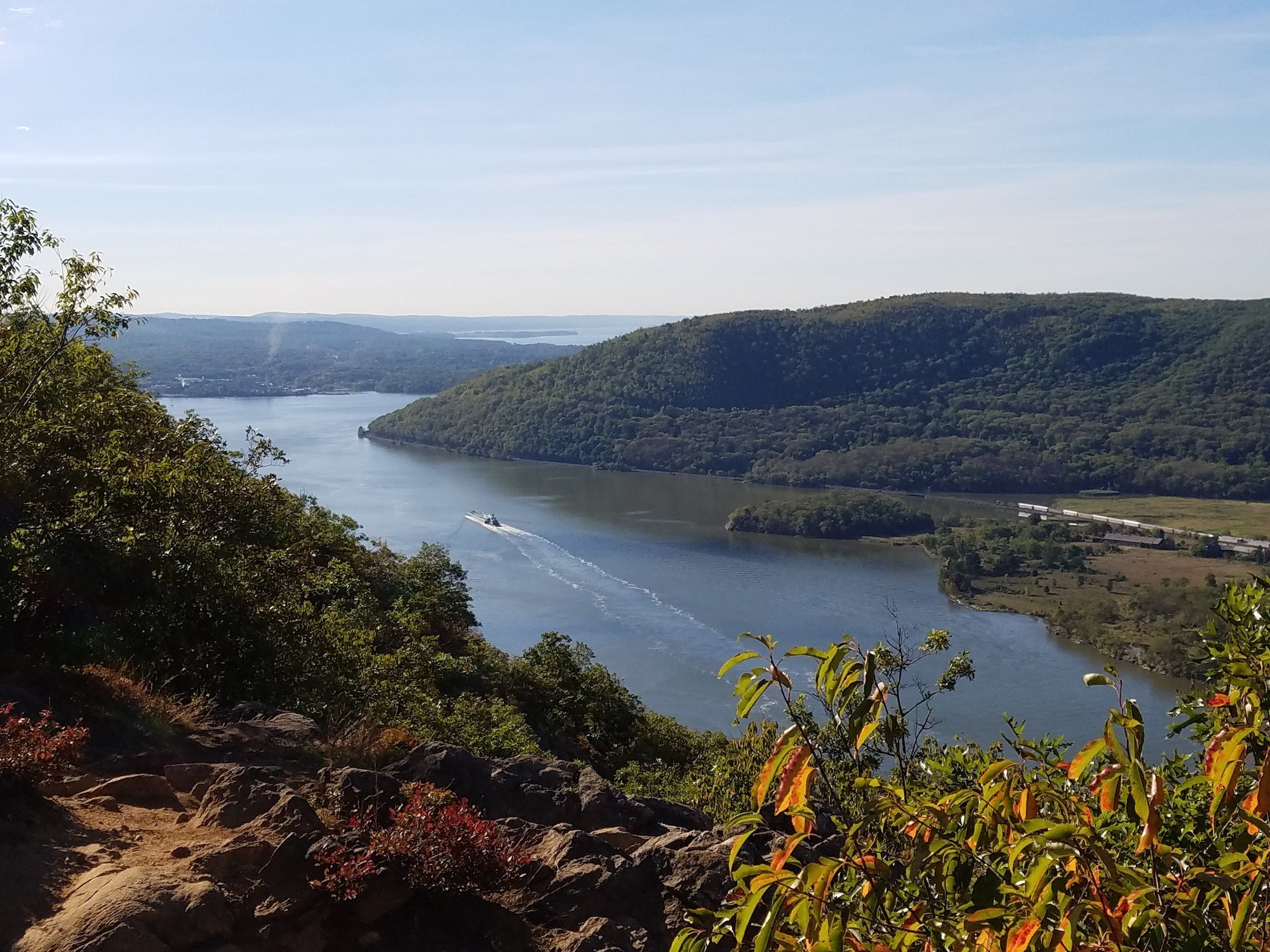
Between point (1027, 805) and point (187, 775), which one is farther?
point (187, 775)

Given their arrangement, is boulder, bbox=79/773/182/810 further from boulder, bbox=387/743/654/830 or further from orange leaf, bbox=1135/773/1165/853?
orange leaf, bbox=1135/773/1165/853

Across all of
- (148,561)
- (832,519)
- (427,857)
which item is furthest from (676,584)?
(427,857)

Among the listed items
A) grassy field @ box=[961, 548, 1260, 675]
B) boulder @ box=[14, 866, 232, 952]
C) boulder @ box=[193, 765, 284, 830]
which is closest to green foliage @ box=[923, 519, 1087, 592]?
grassy field @ box=[961, 548, 1260, 675]

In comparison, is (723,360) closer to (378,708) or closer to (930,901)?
(378,708)

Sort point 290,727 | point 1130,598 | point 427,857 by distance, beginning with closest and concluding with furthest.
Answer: point 427,857 → point 290,727 → point 1130,598

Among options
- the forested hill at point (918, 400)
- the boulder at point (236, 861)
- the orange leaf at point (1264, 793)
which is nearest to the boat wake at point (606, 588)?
the forested hill at point (918, 400)

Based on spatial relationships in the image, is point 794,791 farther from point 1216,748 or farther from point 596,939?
point 596,939
